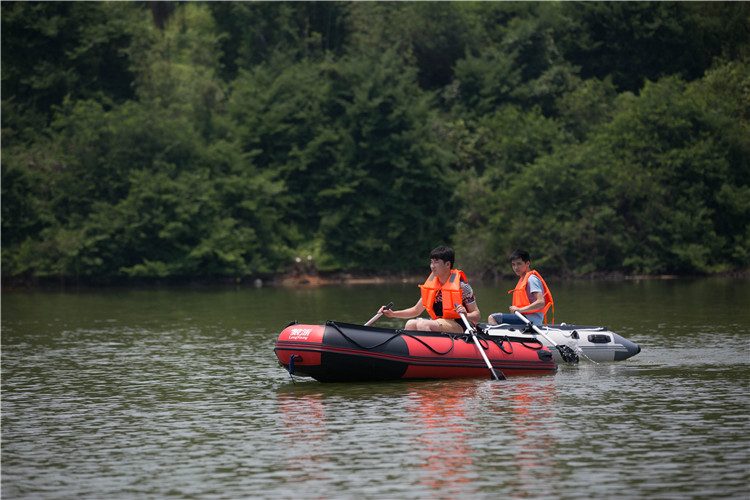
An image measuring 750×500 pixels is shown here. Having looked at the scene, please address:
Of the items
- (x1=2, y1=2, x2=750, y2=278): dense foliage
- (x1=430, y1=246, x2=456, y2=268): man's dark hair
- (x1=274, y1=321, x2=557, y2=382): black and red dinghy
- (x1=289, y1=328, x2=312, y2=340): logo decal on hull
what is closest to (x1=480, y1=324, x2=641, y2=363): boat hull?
(x1=274, y1=321, x2=557, y2=382): black and red dinghy

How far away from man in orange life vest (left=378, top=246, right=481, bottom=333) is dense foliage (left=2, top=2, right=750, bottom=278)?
32482 mm

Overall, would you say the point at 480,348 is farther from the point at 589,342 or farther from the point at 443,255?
the point at 589,342

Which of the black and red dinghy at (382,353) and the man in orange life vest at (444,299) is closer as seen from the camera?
the black and red dinghy at (382,353)

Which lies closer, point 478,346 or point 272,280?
point 478,346

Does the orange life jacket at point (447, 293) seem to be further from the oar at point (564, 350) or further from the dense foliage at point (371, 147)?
the dense foliage at point (371, 147)

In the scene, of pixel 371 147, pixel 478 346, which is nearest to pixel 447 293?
pixel 478 346

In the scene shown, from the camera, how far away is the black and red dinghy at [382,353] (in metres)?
14.8

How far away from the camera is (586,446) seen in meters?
10.8

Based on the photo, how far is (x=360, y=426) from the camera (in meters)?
12.1

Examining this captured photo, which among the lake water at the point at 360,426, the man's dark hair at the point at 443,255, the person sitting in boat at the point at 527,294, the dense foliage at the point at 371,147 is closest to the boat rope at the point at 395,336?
the lake water at the point at 360,426

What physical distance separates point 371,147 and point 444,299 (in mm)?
36428

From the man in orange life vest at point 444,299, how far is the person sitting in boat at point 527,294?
1.68m

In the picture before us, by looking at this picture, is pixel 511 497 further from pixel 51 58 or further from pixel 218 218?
pixel 51 58

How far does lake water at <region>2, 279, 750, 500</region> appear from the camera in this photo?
945cm
